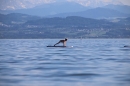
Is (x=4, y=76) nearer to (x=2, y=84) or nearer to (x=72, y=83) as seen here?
(x=2, y=84)

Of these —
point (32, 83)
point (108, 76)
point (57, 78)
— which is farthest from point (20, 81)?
point (108, 76)

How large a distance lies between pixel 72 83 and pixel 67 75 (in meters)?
4.33

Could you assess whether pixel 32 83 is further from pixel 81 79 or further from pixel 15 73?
pixel 15 73

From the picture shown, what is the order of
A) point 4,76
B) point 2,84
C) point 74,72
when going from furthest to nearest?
1. point 74,72
2. point 4,76
3. point 2,84

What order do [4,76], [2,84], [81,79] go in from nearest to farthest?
[2,84]
[81,79]
[4,76]

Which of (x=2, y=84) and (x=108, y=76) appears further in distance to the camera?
(x=108, y=76)

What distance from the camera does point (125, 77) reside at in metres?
28.9

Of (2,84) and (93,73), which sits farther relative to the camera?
(93,73)

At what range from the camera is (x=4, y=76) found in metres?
30.1

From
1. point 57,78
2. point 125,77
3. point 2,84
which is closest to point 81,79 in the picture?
point 57,78

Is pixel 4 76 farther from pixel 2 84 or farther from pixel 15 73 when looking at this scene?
pixel 2 84

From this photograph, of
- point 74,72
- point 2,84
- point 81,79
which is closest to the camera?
point 2,84

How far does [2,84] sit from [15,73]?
20.3 feet

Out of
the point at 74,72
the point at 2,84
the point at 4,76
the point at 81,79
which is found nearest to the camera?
the point at 2,84
